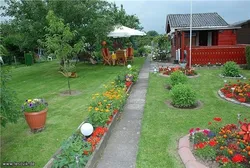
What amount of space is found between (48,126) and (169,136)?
269 cm

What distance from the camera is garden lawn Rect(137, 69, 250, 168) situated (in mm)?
3553

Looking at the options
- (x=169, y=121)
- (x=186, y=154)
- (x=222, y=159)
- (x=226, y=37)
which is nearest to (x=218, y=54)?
(x=226, y=37)

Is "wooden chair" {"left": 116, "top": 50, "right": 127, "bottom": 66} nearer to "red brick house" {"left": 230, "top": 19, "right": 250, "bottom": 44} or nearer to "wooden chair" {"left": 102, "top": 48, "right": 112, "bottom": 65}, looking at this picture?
"wooden chair" {"left": 102, "top": 48, "right": 112, "bottom": 65}

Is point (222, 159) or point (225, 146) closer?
point (222, 159)

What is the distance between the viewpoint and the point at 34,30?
10.9 metres

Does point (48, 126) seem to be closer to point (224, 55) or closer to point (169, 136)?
point (169, 136)

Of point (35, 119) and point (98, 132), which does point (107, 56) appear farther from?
point (98, 132)

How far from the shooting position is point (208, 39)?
1814cm

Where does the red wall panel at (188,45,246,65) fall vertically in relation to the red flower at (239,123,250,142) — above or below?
above

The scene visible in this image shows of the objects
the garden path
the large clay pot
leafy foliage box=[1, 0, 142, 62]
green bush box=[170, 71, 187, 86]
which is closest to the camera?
the garden path

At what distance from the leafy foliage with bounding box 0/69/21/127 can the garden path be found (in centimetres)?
157

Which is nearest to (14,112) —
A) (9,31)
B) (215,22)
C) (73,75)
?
(73,75)

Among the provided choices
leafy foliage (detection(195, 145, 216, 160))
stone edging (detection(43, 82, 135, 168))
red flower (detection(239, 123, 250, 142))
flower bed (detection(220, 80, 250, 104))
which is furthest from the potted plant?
flower bed (detection(220, 80, 250, 104))

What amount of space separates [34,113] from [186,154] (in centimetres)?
306
